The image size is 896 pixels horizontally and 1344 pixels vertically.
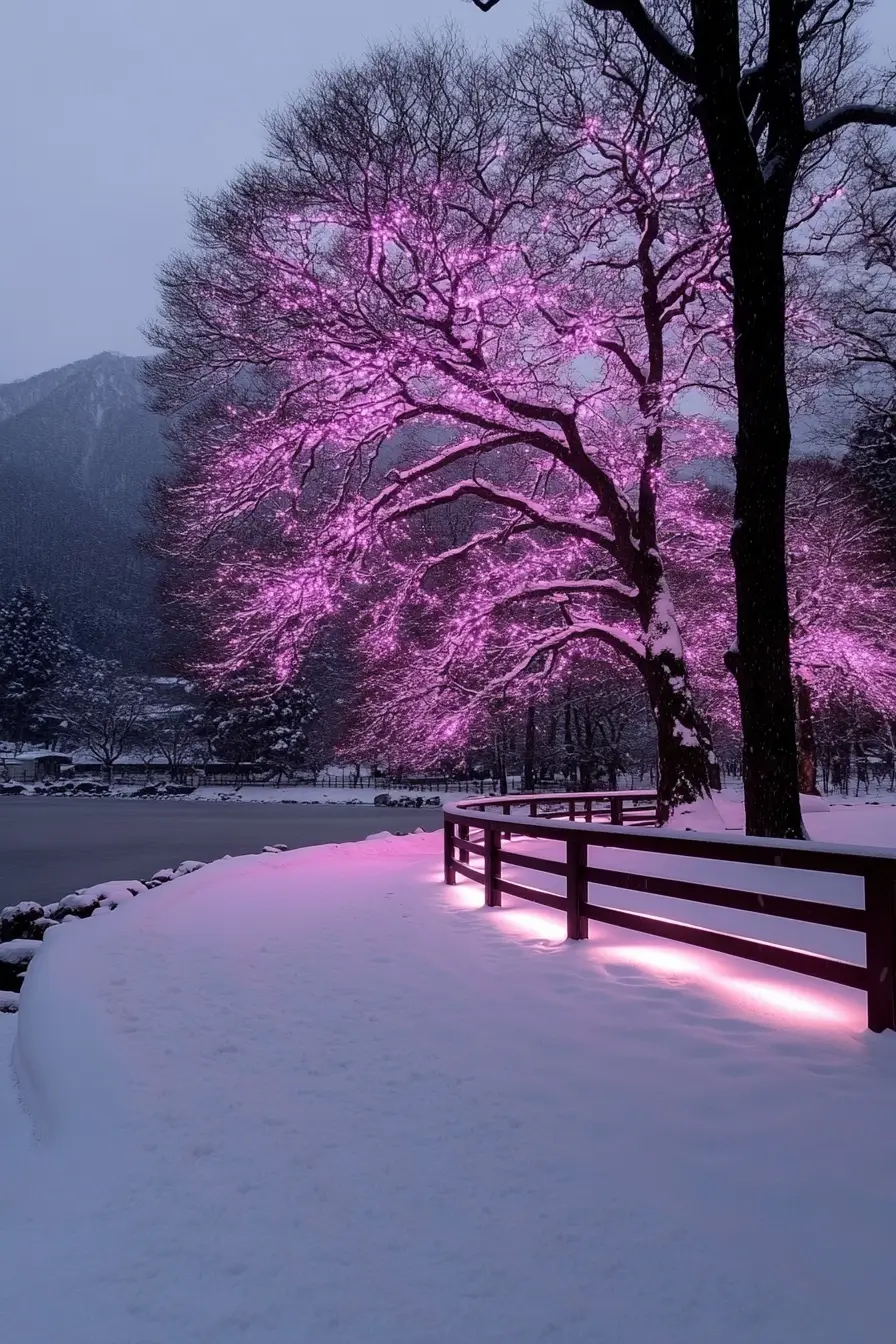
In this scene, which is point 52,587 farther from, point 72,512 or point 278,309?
point 278,309

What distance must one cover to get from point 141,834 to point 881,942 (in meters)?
27.6

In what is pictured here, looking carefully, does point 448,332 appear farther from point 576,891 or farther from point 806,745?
point 806,745

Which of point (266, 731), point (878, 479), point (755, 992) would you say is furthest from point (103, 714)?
point (755, 992)

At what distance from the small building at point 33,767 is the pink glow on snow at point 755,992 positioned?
77.1 metres

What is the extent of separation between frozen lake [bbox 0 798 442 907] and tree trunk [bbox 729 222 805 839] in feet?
39.9

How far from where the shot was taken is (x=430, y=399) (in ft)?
45.3

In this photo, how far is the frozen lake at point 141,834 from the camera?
1936 cm

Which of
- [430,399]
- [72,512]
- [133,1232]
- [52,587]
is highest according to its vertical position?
[72,512]

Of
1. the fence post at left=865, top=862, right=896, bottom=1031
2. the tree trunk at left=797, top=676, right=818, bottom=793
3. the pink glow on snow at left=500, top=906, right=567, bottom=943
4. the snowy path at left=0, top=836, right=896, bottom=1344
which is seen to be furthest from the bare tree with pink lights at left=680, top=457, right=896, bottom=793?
the snowy path at left=0, top=836, right=896, bottom=1344

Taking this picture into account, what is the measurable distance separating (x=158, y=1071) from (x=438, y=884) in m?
7.24

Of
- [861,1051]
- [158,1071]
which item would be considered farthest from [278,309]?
[861,1051]

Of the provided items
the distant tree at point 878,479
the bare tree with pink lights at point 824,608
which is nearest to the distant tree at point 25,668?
the bare tree with pink lights at point 824,608

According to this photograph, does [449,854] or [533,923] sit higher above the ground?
[449,854]

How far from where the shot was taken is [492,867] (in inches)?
388
